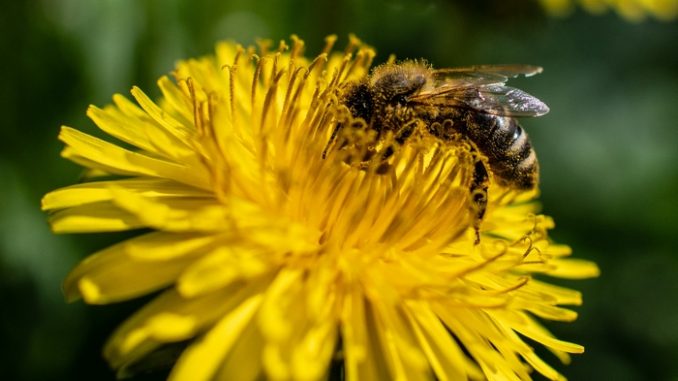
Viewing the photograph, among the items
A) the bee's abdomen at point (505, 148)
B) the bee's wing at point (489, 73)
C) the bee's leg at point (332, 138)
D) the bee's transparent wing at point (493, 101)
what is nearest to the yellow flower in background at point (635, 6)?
the bee's wing at point (489, 73)

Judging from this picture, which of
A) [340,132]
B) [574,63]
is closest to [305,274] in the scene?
[340,132]

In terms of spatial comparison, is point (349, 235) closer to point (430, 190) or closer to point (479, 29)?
point (430, 190)

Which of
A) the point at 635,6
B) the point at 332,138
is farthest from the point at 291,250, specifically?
the point at 635,6

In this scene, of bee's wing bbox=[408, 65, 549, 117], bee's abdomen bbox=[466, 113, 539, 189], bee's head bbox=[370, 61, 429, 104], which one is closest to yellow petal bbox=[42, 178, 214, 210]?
bee's head bbox=[370, 61, 429, 104]

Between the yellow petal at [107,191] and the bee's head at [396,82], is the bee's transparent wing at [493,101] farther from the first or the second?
the yellow petal at [107,191]

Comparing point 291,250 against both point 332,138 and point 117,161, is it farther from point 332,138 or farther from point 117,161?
point 117,161

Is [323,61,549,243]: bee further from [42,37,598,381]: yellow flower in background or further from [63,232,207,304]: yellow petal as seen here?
[63,232,207,304]: yellow petal
